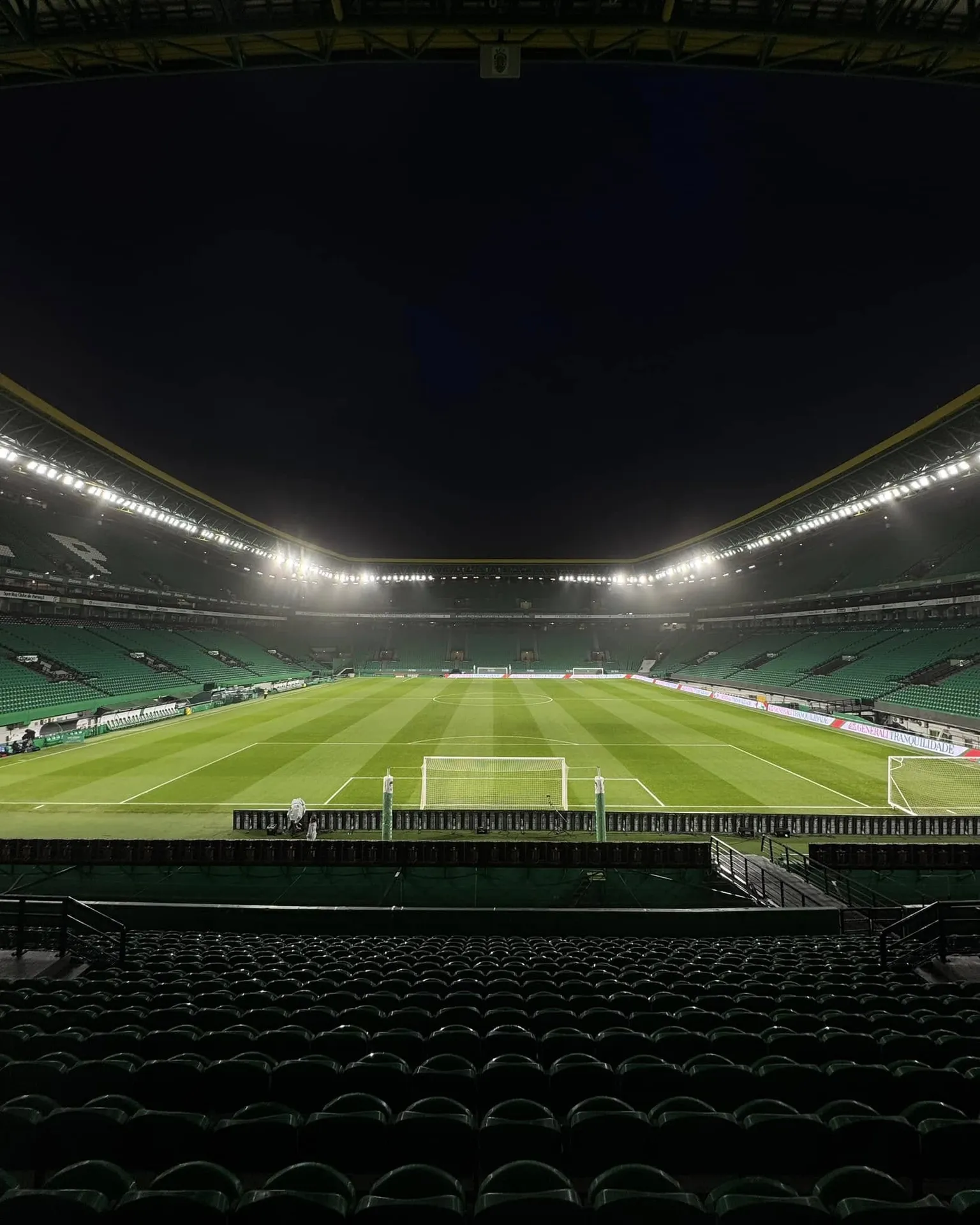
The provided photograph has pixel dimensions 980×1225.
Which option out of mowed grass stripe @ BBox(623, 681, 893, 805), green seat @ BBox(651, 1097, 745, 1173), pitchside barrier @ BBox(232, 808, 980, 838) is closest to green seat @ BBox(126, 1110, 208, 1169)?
green seat @ BBox(651, 1097, 745, 1173)

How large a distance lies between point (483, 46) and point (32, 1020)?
14.0m

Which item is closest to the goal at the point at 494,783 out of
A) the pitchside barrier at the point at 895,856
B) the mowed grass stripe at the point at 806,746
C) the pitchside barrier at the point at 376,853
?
the pitchside barrier at the point at 376,853

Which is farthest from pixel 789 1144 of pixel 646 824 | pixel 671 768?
pixel 671 768

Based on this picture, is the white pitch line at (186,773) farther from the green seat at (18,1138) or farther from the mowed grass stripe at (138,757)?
the green seat at (18,1138)

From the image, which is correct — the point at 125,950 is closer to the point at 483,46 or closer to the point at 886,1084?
the point at 886,1084

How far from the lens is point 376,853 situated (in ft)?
48.6

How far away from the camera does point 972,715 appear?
105ft

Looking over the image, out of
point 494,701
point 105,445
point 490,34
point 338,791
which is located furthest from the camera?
point 494,701

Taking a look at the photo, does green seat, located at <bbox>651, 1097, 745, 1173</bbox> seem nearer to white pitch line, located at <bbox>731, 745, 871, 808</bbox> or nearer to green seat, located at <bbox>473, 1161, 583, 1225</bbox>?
green seat, located at <bbox>473, 1161, 583, 1225</bbox>

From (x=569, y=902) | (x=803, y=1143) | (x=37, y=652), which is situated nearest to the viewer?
(x=803, y=1143)

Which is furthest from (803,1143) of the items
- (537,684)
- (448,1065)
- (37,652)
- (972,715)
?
(537,684)

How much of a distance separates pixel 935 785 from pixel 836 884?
555 inches

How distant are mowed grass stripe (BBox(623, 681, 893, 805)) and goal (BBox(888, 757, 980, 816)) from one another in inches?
21.2

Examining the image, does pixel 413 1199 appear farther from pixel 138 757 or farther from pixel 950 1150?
pixel 138 757
